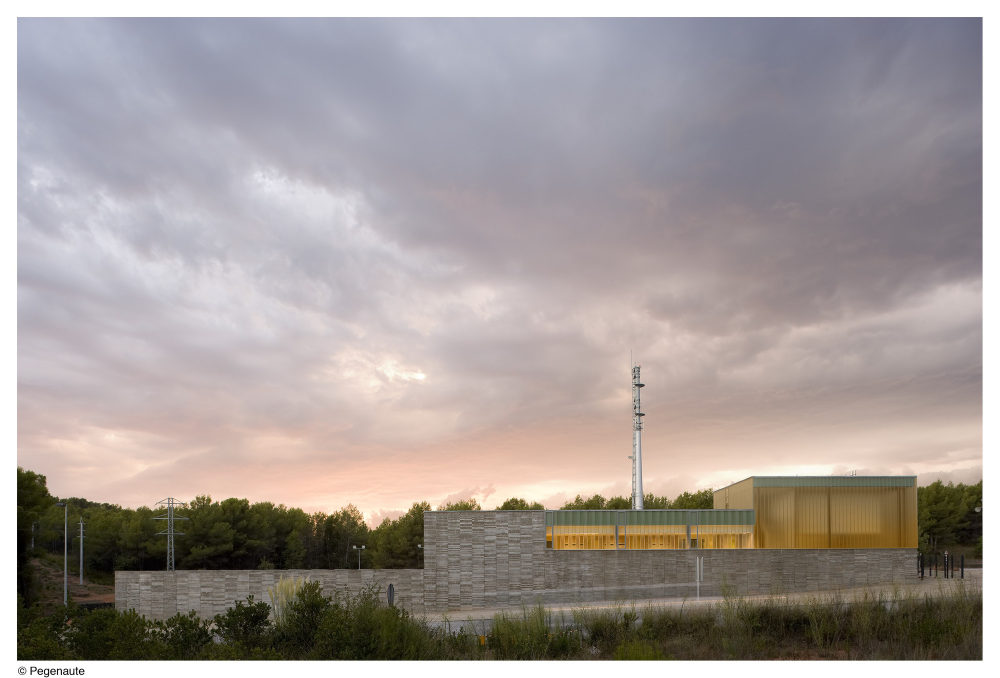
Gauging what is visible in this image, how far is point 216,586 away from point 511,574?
1176cm

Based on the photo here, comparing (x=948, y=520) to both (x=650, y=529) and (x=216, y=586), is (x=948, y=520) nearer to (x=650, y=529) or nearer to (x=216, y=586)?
(x=650, y=529)

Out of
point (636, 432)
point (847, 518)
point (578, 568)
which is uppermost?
point (636, 432)

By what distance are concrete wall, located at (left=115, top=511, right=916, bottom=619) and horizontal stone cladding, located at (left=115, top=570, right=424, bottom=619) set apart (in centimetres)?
4

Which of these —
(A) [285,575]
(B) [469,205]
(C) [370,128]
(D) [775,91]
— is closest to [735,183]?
(D) [775,91]

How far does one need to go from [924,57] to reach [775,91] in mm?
5475

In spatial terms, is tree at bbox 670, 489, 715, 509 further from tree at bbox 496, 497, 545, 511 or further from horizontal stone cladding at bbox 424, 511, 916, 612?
horizontal stone cladding at bbox 424, 511, 916, 612

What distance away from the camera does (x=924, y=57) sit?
58.9ft

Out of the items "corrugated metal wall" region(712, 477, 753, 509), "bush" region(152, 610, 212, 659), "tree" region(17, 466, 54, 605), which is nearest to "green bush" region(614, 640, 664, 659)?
"bush" region(152, 610, 212, 659)

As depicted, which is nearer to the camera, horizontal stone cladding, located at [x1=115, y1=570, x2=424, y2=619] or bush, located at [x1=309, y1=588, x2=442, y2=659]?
bush, located at [x1=309, y1=588, x2=442, y2=659]

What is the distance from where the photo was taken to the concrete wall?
90.1 ft

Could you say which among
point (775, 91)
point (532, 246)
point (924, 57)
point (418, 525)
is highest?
point (775, 91)

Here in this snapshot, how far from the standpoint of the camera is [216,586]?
27.8 m

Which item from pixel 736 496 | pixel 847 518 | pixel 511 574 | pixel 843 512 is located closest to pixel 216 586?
pixel 511 574
